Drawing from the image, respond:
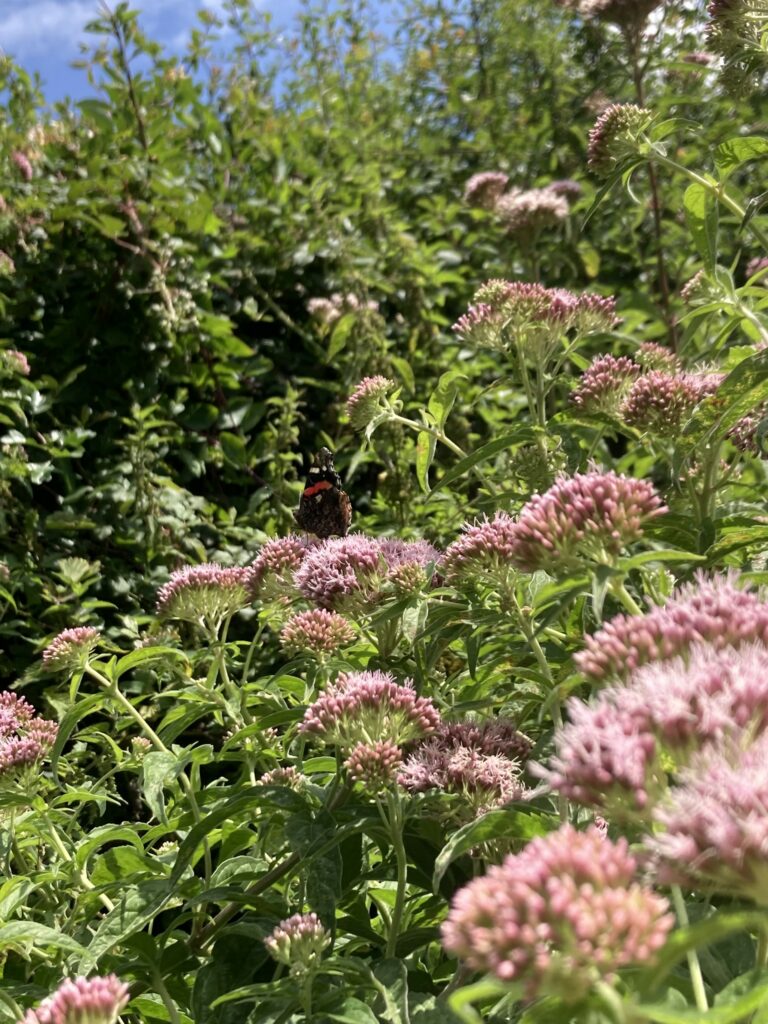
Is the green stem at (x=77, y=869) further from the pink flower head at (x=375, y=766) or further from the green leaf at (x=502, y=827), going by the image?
the green leaf at (x=502, y=827)

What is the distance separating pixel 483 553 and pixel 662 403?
1.90 ft

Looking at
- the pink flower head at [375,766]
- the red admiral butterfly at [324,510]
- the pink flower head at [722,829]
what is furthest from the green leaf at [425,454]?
the pink flower head at [722,829]

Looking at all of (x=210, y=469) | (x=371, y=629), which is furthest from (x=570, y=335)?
(x=371, y=629)

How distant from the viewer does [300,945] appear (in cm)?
125

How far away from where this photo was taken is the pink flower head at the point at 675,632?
3.37ft

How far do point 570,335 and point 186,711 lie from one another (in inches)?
103

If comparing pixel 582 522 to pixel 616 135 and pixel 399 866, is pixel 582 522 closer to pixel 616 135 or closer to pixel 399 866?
pixel 399 866

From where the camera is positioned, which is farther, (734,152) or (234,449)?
(234,449)

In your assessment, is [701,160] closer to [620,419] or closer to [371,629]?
[620,419]

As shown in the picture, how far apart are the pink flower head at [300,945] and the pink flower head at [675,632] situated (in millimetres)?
542

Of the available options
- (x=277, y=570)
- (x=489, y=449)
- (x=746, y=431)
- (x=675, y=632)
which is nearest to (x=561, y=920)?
(x=675, y=632)

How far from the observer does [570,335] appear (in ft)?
13.2


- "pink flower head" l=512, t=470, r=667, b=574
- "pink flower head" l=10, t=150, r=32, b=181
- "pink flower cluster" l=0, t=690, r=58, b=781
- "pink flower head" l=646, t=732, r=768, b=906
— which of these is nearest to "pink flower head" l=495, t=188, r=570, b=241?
"pink flower head" l=10, t=150, r=32, b=181

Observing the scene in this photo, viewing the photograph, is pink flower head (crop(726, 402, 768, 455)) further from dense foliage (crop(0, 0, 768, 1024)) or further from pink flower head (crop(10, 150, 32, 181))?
pink flower head (crop(10, 150, 32, 181))
